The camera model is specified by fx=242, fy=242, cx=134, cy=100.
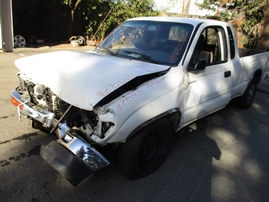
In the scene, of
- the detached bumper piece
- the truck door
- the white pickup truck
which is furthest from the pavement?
the truck door

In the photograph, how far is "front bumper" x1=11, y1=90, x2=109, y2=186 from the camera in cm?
236

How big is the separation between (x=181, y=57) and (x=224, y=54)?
1.28 meters

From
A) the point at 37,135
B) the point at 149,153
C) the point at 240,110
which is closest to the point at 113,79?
the point at 149,153

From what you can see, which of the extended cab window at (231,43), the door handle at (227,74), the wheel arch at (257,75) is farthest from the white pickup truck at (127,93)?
the wheel arch at (257,75)

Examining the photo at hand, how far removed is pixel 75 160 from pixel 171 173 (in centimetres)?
135

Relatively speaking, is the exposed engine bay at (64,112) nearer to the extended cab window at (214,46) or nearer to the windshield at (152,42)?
the windshield at (152,42)

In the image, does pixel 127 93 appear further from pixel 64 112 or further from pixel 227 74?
pixel 227 74

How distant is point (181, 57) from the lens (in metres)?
3.24

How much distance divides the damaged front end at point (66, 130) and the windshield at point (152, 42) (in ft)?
4.10

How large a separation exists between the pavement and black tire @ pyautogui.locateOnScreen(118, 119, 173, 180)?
0.12 m

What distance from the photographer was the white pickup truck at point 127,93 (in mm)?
2441

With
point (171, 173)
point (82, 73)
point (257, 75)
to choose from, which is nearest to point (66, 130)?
point (82, 73)

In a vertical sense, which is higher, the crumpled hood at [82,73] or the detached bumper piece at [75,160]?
the crumpled hood at [82,73]

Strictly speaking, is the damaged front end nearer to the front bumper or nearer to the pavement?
the front bumper
